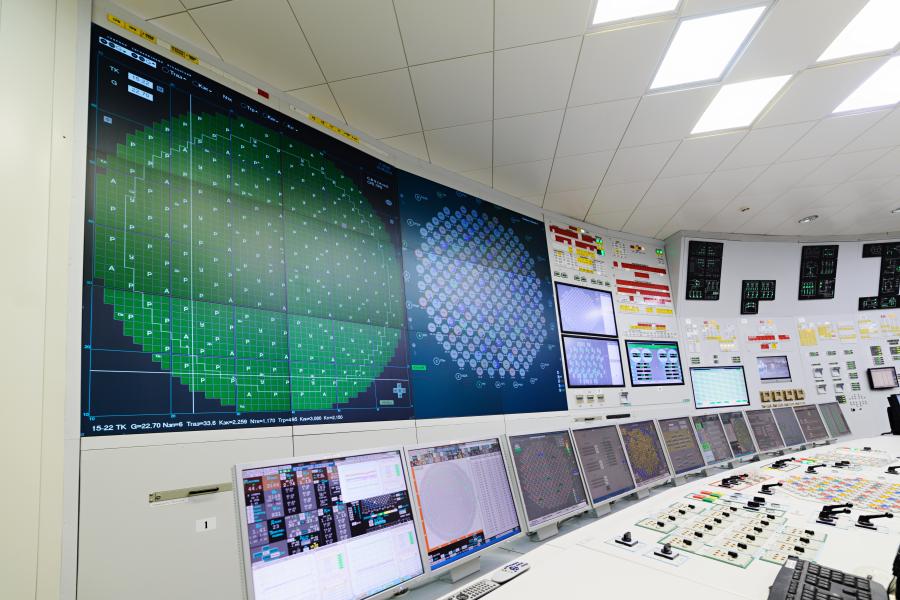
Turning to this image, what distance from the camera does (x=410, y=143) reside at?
10.4 feet

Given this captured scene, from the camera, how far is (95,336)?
168 centimetres

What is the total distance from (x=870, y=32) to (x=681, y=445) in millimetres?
2450

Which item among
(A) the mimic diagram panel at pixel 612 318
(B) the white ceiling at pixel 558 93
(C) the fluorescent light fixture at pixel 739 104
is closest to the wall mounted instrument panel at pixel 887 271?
(B) the white ceiling at pixel 558 93

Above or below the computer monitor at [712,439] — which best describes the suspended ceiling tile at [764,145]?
above

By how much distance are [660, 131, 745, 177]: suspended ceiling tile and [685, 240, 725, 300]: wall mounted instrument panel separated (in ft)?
5.61

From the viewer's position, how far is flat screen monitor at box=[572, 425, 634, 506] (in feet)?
6.74

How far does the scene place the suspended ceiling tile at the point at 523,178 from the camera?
3602 millimetres

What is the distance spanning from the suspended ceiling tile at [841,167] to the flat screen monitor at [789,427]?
2053mm

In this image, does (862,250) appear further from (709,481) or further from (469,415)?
(469,415)

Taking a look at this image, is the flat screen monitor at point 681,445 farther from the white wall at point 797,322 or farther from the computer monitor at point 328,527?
the white wall at point 797,322

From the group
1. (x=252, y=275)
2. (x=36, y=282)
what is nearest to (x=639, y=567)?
(x=252, y=275)

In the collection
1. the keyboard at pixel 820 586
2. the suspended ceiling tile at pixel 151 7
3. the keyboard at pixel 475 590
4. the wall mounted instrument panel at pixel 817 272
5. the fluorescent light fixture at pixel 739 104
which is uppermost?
the suspended ceiling tile at pixel 151 7

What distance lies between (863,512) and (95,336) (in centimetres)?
288

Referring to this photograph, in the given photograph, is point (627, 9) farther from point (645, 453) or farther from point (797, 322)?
point (797, 322)
